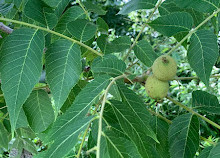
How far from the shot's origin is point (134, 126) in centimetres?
59

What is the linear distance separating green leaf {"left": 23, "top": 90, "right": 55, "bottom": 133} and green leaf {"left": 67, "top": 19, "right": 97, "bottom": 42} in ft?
0.63

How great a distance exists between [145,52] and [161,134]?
0.23 m

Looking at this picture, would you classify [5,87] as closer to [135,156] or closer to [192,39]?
[135,156]

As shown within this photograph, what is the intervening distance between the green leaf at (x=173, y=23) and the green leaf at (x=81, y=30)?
0.52 feet

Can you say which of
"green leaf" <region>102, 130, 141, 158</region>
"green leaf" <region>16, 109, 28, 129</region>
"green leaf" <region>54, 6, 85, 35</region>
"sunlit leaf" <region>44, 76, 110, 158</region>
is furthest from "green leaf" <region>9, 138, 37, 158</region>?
"green leaf" <region>102, 130, 141, 158</region>

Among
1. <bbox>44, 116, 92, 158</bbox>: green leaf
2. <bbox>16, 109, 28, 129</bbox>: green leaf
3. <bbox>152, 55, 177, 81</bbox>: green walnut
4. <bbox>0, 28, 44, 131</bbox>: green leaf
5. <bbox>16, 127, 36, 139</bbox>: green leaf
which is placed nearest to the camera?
<bbox>44, 116, 92, 158</bbox>: green leaf

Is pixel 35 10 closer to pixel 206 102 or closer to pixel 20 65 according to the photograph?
pixel 20 65

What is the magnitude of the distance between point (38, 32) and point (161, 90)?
0.31 metres

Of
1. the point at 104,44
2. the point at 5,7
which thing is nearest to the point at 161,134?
the point at 104,44

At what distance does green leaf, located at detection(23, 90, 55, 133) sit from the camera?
0.79m

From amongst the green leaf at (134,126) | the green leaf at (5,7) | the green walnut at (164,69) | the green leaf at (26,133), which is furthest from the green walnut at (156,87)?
the green leaf at (26,133)

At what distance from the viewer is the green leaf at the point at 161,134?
2.40ft

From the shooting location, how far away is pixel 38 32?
0.67 meters

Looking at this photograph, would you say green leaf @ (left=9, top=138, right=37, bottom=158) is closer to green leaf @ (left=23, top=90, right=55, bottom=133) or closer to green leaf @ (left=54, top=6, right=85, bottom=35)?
green leaf @ (left=23, top=90, right=55, bottom=133)
